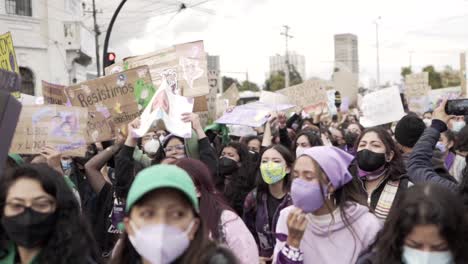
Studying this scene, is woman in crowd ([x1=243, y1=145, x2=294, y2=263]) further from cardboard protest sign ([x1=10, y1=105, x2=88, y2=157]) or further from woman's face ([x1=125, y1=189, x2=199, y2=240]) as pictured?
woman's face ([x1=125, y1=189, x2=199, y2=240])

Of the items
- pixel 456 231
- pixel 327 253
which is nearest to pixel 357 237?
pixel 327 253

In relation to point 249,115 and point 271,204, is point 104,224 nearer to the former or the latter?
point 271,204

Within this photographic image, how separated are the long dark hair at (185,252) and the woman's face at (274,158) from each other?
2.60 metres

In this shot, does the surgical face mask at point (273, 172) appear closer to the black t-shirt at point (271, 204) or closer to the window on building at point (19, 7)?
the black t-shirt at point (271, 204)

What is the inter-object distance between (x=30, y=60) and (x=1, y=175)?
22.1 meters

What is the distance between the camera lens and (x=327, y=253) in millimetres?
3066

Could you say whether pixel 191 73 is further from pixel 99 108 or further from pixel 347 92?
pixel 347 92

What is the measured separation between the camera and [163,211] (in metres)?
2.24

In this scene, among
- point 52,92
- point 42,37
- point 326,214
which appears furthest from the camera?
point 42,37

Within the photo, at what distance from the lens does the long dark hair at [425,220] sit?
2.43 metres

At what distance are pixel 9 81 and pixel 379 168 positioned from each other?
9.24 feet

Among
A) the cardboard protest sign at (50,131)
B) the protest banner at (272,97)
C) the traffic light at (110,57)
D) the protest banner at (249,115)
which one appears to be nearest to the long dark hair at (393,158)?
the cardboard protest sign at (50,131)

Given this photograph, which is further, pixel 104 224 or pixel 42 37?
pixel 42 37

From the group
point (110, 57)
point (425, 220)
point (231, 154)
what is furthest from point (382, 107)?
point (110, 57)
